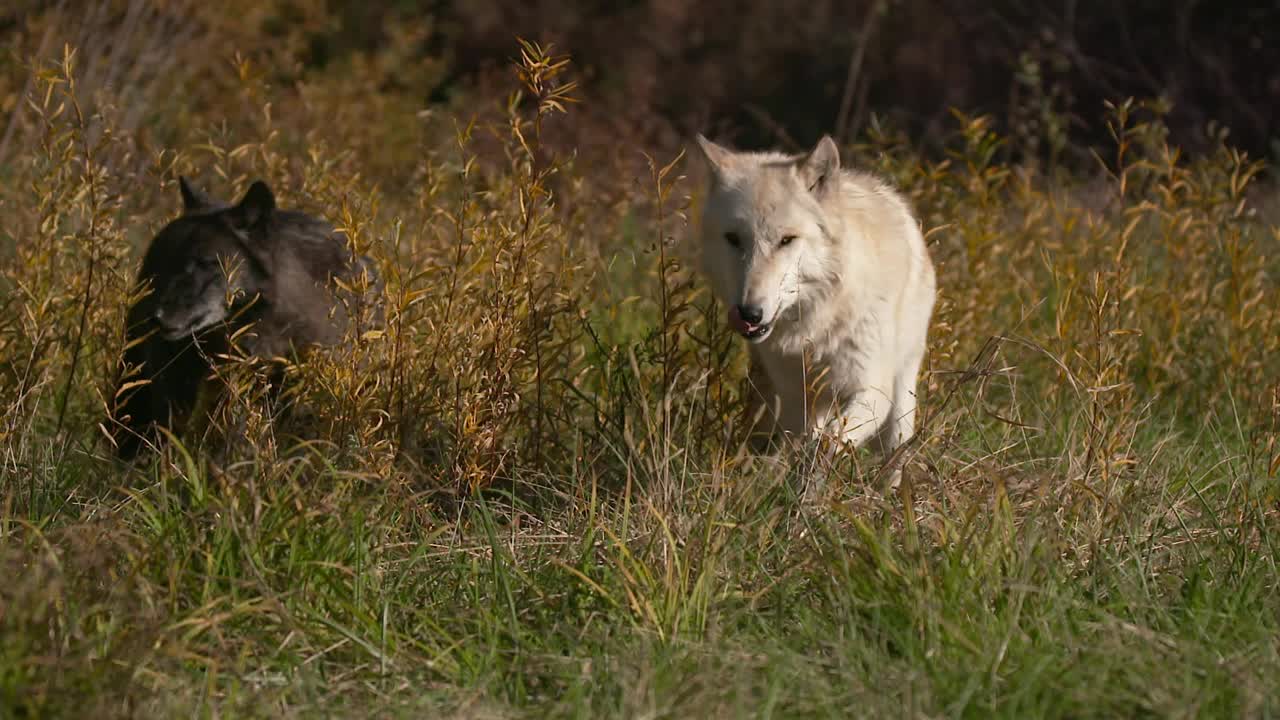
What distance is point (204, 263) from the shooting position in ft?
16.1

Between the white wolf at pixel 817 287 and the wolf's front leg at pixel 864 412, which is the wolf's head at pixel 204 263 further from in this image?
the wolf's front leg at pixel 864 412

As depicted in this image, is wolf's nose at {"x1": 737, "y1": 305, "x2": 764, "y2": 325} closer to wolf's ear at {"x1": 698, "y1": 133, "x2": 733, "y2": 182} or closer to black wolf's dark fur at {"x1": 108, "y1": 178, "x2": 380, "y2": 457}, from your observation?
wolf's ear at {"x1": 698, "y1": 133, "x2": 733, "y2": 182}

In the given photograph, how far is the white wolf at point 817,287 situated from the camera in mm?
4309

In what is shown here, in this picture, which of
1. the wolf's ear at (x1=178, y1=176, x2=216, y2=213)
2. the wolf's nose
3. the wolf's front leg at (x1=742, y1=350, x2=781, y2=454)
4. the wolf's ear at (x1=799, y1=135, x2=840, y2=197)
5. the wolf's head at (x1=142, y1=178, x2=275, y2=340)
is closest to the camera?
the wolf's nose

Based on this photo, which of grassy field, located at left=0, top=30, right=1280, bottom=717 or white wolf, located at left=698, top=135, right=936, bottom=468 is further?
white wolf, located at left=698, top=135, right=936, bottom=468

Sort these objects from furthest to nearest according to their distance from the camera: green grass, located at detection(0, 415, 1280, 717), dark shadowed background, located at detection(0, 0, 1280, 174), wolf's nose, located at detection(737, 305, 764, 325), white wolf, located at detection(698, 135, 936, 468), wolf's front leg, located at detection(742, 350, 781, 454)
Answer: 1. dark shadowed background, located at detection(0, 0, 1280, 174)
2. wolf's front leg, located at detection(742, 350, 781, 454)
3. white wolf, located at detection(698, 135, 936, 468)
4. wolf's nose, located at detection(737, 305, 764, 325)
5. green grass, located at detection(0, 415, 1280, 717)

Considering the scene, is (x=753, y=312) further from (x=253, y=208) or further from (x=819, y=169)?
(x=253, y=208)

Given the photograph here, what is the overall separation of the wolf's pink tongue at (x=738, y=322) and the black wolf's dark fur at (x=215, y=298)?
1.54m

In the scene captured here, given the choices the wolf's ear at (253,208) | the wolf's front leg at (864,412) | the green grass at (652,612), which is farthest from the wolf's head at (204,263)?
the wolf's front leg at (864,412)

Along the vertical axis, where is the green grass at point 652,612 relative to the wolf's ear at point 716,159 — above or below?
below

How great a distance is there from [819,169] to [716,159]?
1.19 feet

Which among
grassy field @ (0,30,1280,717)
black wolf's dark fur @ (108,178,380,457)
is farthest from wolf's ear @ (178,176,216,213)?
grassy field @ (0,30,1280,717)

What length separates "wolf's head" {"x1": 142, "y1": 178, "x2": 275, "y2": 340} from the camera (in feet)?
→ 15.5

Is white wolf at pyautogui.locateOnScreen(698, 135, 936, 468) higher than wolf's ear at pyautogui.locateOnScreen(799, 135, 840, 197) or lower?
lower
